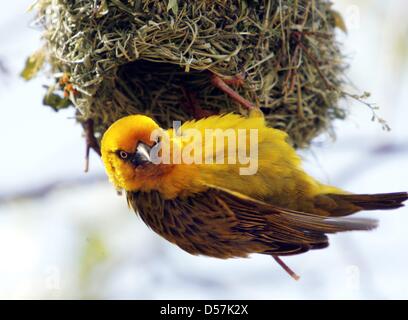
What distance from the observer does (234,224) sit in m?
3.13

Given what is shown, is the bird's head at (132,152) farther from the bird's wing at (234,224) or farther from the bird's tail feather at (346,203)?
the bird's tail feather at (346,203)

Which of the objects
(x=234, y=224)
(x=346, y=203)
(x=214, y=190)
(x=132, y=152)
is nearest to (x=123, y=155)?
(x=132, y=152)

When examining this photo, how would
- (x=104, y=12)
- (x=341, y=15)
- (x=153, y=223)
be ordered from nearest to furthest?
(x=104, y=12) < (x=153, y=223) < (x=341, y=15)

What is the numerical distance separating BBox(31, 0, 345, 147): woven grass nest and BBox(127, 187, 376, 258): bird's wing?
0.44 metres

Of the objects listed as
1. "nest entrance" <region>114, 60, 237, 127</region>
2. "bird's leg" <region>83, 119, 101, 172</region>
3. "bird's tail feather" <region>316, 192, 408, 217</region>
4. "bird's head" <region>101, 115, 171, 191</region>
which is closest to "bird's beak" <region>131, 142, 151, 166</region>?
"bird's head" <region>101, 115, 171, 191</region>

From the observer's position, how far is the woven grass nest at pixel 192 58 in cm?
304

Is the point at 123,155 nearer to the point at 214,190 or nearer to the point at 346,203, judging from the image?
the point at 214,190

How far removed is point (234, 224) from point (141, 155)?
49 centimetres

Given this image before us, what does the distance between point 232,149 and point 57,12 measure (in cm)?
99

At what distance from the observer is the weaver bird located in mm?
3109

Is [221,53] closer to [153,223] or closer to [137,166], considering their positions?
[137,166]

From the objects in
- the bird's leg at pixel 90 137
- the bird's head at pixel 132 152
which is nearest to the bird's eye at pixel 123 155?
the bird's head at pixel 132 152

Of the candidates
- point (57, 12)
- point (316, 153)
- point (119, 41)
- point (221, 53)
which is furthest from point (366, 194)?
point (57, 12)

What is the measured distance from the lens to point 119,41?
3.03m
